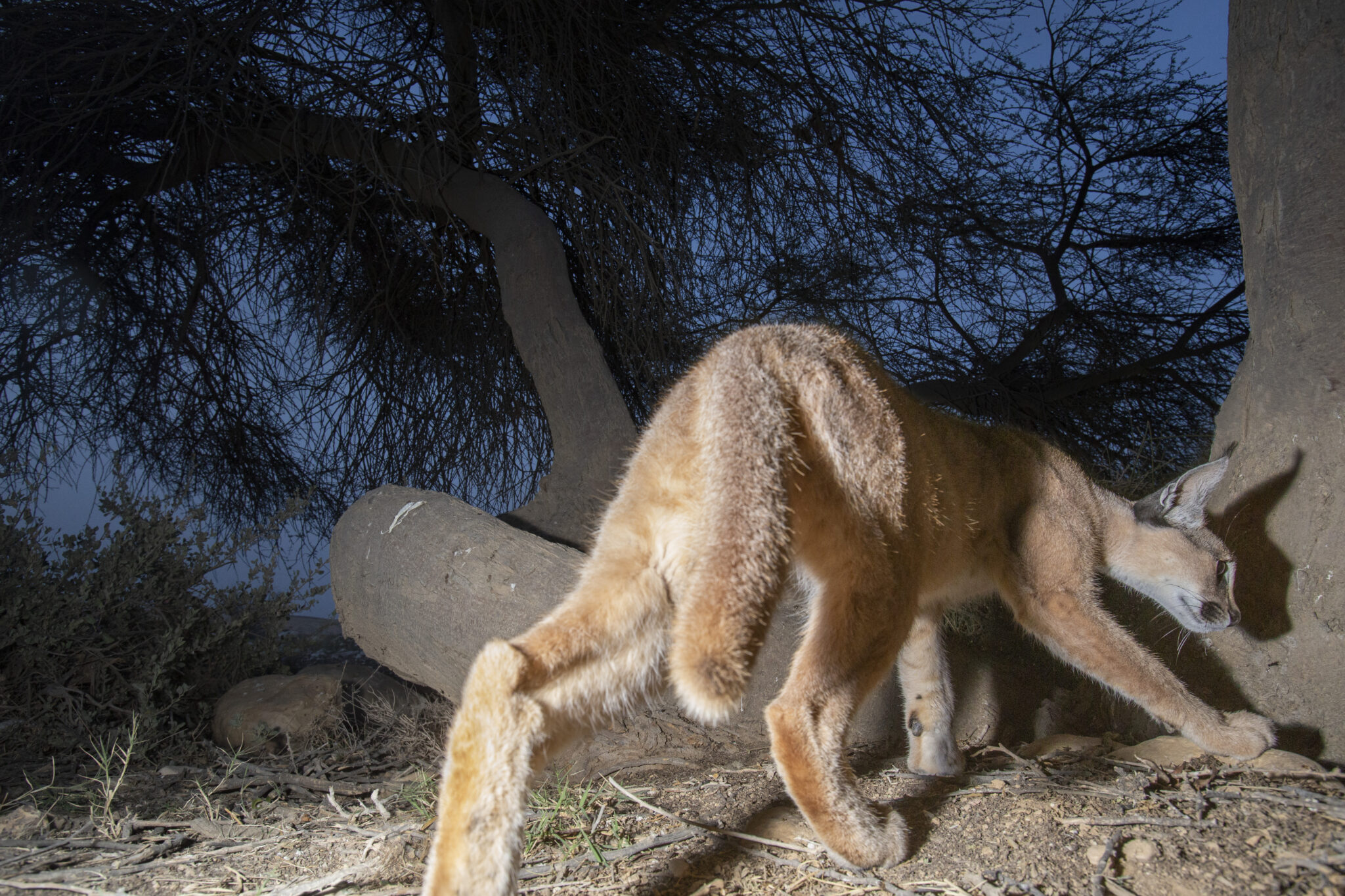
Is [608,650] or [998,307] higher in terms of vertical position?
[998,307]

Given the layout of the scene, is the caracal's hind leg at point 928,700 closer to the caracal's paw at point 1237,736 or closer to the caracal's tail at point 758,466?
the caracal's paw at point 1237,736

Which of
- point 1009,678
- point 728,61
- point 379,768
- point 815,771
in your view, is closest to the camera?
point 815,771

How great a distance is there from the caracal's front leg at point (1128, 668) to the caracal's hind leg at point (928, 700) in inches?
13.6

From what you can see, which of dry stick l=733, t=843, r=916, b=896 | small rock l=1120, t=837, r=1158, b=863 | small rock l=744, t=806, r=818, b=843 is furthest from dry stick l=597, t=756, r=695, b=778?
small rock l=1120, t=837, r=1158, b=863

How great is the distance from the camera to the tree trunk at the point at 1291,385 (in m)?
2.96

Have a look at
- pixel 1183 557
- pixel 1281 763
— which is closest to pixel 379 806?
pixel 1281 763

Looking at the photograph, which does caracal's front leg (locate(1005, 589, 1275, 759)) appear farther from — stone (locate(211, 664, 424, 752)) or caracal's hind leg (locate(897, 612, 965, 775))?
stone (locate(211, 664, 424, 752))

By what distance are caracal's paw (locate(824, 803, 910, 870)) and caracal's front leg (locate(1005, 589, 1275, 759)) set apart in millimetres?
1241

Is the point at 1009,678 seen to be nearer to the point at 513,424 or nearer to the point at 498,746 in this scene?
the point at 498,746

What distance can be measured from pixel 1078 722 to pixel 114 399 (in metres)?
6.18

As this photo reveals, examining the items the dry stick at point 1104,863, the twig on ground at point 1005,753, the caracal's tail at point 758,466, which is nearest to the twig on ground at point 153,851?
the caracal's tail at point 758,466

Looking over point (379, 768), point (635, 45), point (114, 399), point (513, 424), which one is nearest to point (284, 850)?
point (379, 768)

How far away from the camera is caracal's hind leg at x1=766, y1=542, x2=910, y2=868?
209 centimetres

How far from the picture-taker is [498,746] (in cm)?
178
